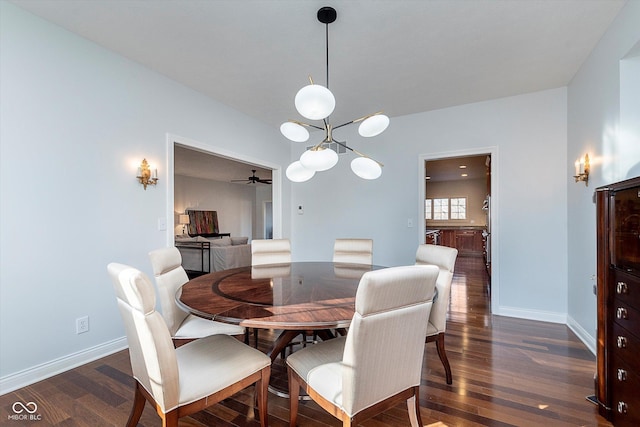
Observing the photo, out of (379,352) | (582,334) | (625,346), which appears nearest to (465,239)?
(582,334)

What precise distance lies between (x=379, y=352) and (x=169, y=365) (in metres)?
0.86

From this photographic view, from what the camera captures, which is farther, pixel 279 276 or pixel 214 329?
pixel 279 276

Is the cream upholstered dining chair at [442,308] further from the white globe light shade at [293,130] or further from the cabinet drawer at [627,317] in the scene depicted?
the white globe light shade at [293,130]

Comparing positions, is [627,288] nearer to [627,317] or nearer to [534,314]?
[627,317]

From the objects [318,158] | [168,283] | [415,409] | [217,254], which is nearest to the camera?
[415,409]

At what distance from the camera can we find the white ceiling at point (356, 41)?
204 centimetres

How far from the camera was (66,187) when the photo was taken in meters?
2.30

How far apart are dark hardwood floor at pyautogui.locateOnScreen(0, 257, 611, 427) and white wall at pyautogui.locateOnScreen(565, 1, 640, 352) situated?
53cm

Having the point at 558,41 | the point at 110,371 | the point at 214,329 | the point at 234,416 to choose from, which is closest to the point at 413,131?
the point at 558,41

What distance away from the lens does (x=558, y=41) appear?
2.43 m

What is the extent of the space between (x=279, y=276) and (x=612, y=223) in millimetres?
2076

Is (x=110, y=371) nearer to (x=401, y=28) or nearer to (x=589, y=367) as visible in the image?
(x=401, y=28)

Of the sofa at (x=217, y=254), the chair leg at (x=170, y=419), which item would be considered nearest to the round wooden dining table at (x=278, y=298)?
the chair leg at (x=170, y=419)

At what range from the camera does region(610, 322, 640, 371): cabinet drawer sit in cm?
142
